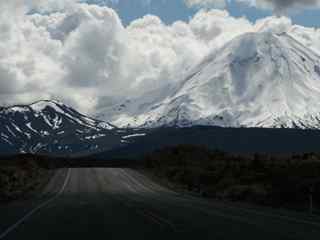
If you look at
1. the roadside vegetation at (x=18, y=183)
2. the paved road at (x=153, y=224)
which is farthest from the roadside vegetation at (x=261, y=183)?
the roadside vegetation at (x=18, y=183)

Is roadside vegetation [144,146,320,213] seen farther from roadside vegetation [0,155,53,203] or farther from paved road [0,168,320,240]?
roadside vegetation [0,155,53,203]

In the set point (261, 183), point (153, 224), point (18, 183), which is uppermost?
point (18, 183)

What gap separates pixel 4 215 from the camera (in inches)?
1257

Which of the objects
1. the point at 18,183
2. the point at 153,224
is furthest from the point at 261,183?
the point at 153,224

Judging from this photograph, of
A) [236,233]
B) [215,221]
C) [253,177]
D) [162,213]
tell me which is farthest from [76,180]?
[236,233]

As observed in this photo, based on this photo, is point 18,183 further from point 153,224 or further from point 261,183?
point 153,224

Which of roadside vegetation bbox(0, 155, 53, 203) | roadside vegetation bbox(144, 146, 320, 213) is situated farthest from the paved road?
roadside vegetation bbox(0, 155, 53, 203)

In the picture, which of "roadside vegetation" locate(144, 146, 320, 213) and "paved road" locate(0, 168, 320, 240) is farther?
"roadside vegetation" locate(144, 146, 320, 213)

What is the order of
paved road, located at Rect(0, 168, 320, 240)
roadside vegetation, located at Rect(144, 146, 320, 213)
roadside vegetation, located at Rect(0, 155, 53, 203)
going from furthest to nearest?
roadside vegetation, located at Rect(0, 155, 53, 203)
roadside vegetation, located at Rect(144, 146, 320, 213)
paved road, located at Rect(0, 168, 320, 240)

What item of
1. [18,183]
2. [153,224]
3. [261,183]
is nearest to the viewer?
[153,224]

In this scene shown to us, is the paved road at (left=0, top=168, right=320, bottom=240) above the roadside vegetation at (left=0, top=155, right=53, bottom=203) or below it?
below

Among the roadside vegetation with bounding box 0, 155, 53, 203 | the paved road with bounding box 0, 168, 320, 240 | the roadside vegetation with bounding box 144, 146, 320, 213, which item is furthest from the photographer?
Answer: the roadside vegetation with bounding box 0, 155, 53, 203

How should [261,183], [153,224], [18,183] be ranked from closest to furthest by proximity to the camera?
1. [153,224]
2. [261,183]
3. [18,183]

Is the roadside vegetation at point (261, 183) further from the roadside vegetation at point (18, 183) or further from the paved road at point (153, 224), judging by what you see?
the roadside vegetation at point (18, 183)
